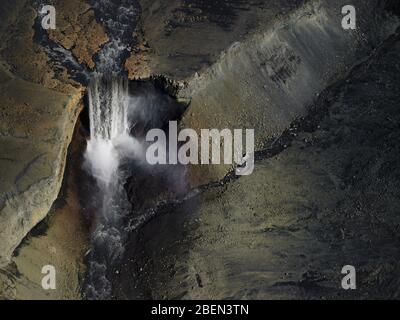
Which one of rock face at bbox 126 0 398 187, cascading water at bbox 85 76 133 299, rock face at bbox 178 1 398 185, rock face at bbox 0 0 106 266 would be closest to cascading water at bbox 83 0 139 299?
cascading water at bbox 85 76 133 299

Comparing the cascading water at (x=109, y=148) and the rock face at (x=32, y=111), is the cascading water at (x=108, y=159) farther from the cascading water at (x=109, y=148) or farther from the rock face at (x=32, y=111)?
the rock face at (x=32, y=111)

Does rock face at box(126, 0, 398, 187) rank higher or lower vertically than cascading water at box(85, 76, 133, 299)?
higher

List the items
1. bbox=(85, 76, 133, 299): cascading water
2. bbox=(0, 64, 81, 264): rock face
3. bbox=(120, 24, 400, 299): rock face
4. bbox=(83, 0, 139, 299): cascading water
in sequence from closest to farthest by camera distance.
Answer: bbox=(120, 24, 400, 299): rock face < bbox=(0, 64, 81, 264): rock face < bbox=(83, 0, 139, 299): cascading water < bbox=(85, 76, 133, 299): cascading water

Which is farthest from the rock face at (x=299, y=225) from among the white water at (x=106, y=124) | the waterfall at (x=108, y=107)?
the waterfall at (x=108, y=107)

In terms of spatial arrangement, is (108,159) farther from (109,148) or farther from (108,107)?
(108,107)

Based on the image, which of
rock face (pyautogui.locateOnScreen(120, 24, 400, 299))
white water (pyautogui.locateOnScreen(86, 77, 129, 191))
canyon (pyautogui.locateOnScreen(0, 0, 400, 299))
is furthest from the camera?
white water (pyautogui.locateOnScreen(86, 77, 129, 191))

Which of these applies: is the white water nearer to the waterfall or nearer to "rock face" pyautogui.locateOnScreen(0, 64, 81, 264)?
the waterfall

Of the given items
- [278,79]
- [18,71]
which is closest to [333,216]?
[278,79]

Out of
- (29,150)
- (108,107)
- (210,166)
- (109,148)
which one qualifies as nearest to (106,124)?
(108,107)

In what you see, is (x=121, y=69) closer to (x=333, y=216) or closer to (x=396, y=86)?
(x=333, y=216)
